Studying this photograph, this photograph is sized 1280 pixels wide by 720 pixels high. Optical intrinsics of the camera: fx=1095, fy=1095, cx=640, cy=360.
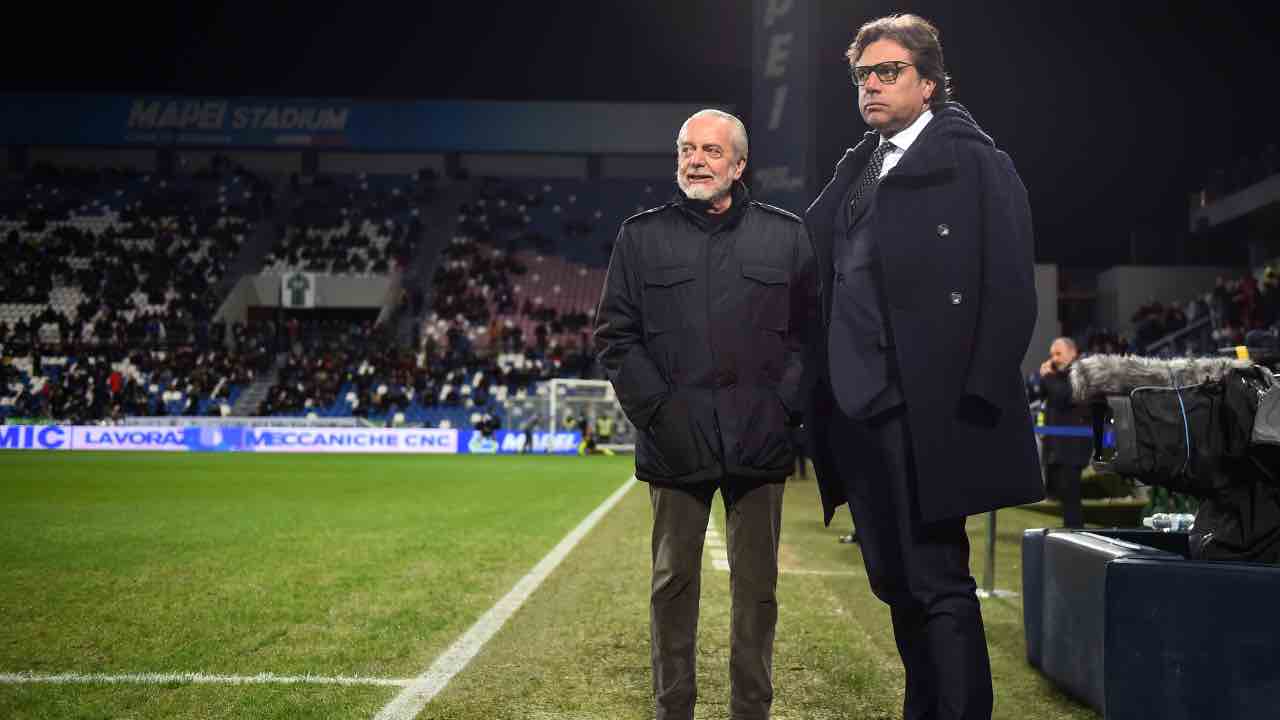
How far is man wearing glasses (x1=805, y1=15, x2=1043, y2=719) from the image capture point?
2.72m

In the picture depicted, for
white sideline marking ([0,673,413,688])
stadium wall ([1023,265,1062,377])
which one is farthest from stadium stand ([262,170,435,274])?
white sideline marking ([0,673,413,688])

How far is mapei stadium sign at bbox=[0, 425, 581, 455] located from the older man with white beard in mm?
29771

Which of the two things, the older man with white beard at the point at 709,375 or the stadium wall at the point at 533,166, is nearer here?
the older man with white beard at the point at 709,375

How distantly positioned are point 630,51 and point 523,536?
132 ft

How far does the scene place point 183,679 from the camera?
14.8ft

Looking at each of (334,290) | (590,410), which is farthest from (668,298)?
(334,290)

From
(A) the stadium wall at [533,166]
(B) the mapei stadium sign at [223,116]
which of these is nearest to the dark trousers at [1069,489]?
(A) the stadium wall at [533,166]

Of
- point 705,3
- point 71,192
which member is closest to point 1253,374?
point 705,3

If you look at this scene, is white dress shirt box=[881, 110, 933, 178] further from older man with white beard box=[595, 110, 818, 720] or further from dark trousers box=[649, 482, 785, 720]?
dark trousers box=[649, 482, 785, 720]

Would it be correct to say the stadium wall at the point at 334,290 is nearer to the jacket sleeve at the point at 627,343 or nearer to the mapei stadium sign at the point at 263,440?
the mapei stadium sign at the point at 263,440

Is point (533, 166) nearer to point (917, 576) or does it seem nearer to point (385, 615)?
point (385, 615)

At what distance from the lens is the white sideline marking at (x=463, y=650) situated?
13.6 feet

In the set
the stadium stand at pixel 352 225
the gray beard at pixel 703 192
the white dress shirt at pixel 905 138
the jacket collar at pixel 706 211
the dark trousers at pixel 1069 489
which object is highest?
the stadium stand at pixel 352 225

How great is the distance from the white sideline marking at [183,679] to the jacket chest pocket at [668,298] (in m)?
2.02
